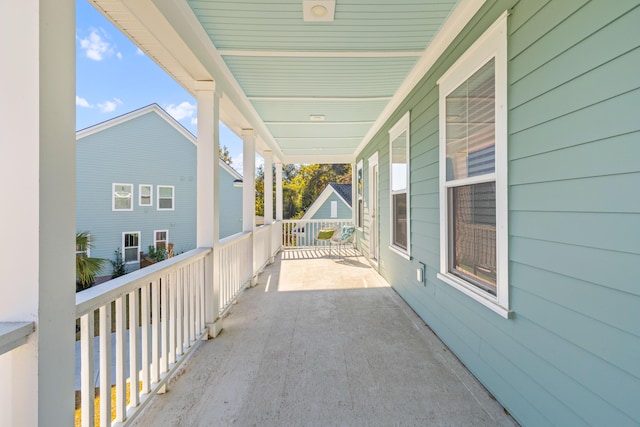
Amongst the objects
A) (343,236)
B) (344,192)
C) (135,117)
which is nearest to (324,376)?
(343,236)

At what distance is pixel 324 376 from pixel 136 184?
10.1 metres

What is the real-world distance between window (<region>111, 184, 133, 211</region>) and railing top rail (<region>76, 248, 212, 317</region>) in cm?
914

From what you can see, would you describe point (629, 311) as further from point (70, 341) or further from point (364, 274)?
point (364, 274)

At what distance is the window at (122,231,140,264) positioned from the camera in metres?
9.81

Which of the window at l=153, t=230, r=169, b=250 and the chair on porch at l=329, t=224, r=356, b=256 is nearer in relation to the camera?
the chair on porch at l=329, t=224, r=356, b=256

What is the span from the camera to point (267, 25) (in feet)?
7.66

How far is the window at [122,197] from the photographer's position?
9.53m

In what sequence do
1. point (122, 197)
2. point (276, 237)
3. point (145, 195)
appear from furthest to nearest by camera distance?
1. point (145, 195)
2. point (122, 197)
3. point (276, 237)

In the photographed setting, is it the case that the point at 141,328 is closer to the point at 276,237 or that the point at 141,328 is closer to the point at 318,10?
the point at 318,10

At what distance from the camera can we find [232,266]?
3.75 meters

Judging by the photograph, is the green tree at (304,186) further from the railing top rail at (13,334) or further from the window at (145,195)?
the railing top rail at (13,334)

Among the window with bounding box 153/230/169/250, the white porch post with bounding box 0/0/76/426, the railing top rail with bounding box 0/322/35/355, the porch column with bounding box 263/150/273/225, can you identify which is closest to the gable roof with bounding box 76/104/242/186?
the window with bounding box 153/230/169/250

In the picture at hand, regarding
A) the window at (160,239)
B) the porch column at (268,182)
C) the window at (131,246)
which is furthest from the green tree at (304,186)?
the porch column at (268,182)

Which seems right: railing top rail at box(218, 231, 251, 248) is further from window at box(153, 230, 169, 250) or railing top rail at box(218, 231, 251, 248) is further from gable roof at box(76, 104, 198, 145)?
gable roof at box(76, 104, 198, 145)
